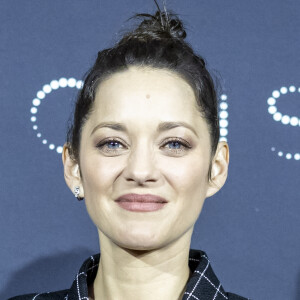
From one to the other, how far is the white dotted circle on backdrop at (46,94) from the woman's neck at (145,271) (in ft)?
1.52

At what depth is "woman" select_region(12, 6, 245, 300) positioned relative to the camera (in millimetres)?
1045

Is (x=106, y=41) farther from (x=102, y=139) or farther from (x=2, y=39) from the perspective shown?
(x=102, y=139)

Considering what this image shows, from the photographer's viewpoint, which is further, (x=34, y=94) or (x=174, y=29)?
(x=34, y=94)

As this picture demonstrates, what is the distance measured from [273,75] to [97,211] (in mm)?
671

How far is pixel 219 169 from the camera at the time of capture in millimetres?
1198

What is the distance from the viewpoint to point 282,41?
5.05ft

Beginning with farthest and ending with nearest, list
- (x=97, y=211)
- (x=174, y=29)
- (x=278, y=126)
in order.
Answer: (x=278, y=126) → (x=174, y=29) → (x=97, y=211)

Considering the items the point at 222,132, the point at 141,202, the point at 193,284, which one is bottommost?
the point at 193,284

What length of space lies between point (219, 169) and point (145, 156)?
217 mm

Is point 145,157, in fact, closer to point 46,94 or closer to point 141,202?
point 141,202

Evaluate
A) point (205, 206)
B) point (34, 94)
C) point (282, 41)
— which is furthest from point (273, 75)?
point (34, 94)

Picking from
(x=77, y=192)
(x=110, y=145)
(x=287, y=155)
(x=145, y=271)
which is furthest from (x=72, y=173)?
(x=287, y=155)

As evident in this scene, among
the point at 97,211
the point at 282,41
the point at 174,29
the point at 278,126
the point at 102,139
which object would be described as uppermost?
the point at 282,41

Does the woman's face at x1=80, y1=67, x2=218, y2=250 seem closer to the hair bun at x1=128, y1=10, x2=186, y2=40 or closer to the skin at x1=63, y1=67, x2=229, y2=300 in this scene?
the skin at x1=63, y1=67, x2=229, y2=300
